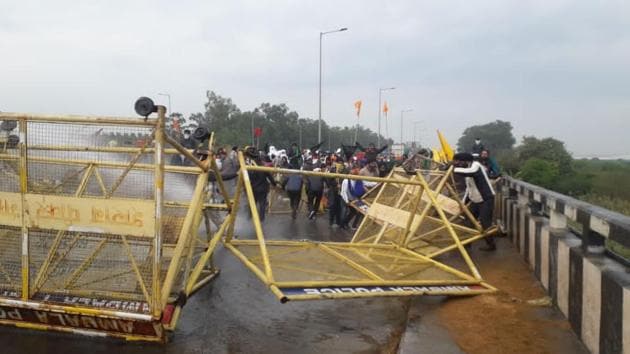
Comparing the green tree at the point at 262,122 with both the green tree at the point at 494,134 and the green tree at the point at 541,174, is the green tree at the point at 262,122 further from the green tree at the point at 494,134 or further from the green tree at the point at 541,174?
the green tree at the point at 541,174

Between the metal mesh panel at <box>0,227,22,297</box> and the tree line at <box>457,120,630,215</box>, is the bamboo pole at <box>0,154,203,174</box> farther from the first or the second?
the tree line at <box>457,120,630,215</box>

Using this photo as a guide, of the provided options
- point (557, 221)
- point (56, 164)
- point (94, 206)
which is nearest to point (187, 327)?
point (94, 206)

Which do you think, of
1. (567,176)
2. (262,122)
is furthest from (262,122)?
(567,176)

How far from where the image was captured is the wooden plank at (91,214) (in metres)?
4.38

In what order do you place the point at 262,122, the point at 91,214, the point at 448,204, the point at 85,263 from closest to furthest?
1. the point at 91,214
2. the point at 85,263
3. the point at 448,204
4. the point at 262,122

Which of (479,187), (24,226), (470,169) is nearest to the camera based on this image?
(24,226)

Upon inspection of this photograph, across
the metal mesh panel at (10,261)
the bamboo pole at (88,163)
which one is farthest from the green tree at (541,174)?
the metal mesh panel at (10,261)

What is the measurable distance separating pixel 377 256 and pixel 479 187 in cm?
270

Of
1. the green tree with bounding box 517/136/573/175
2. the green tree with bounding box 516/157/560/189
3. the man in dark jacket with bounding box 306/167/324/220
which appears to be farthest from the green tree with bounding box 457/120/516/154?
the man in dark jacket with bounding box 306/167/324/220

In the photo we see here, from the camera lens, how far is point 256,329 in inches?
204

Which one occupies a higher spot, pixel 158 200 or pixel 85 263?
pixel 158 200

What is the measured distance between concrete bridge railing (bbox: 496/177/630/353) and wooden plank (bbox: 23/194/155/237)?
3.31m

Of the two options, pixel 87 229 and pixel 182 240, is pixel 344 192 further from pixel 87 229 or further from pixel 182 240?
pixel 87 229

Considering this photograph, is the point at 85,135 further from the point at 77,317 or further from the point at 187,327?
the point at 187,327
